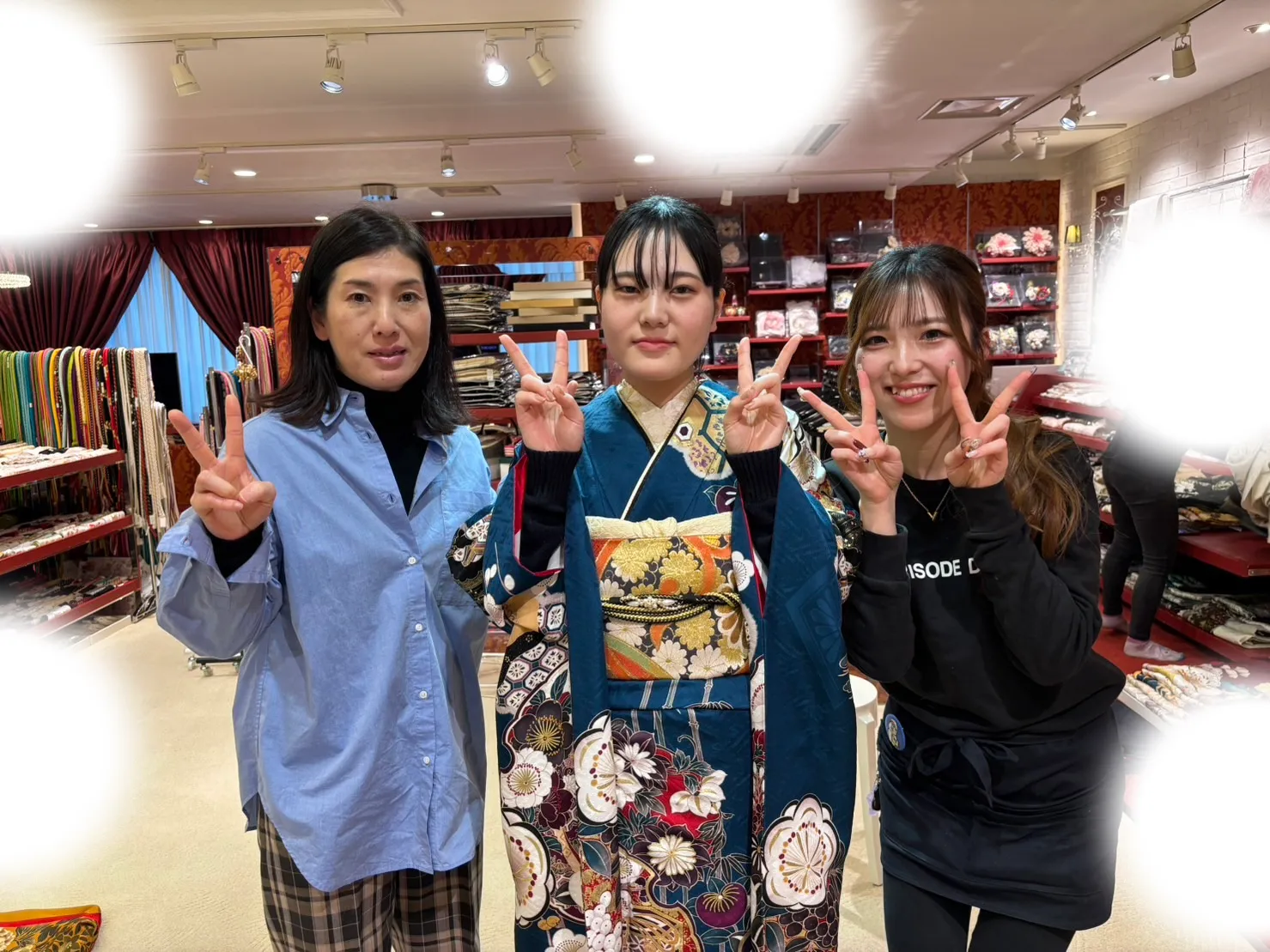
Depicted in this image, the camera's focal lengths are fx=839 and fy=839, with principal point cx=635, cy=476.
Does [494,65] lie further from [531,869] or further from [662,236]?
[531,869]

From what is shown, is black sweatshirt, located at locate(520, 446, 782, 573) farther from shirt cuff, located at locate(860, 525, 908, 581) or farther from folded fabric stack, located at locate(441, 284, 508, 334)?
folded fabric stack, located at locate(441, 284, 508, 334)

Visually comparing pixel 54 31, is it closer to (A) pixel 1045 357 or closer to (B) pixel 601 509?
(B) pixel 601 509

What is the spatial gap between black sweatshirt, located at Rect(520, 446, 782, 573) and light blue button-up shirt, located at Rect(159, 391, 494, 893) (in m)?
0.26

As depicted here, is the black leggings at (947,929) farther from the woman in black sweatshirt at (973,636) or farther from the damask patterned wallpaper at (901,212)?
the damask patterned wallpaper at (901,212)

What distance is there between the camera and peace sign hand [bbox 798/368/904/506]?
1.30 m

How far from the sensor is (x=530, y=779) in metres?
1.35

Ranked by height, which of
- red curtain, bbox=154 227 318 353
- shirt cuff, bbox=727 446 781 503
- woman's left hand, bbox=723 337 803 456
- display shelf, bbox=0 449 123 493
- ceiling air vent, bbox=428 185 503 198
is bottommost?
display shelf, bbox=0 449 123 493

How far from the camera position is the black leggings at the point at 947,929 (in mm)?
1328

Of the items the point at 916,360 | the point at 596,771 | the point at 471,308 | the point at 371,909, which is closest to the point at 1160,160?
the point at 471,308

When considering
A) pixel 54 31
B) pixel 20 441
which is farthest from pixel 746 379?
pixel 20 441

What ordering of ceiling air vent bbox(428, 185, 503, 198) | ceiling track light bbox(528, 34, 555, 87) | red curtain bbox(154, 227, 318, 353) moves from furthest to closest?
red curtain bbox(154, 227, 318, 353), ceiling air vent bbox(428, 185, 503, 198), ceiling track light bbox(528, 34, 555, 87)

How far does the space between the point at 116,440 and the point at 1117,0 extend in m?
6.12


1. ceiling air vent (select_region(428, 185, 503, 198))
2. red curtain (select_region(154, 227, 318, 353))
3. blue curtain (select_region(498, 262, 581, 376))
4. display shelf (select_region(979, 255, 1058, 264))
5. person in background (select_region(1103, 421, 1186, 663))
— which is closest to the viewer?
person in background (select_region(1103, 421, 1186, 663))
